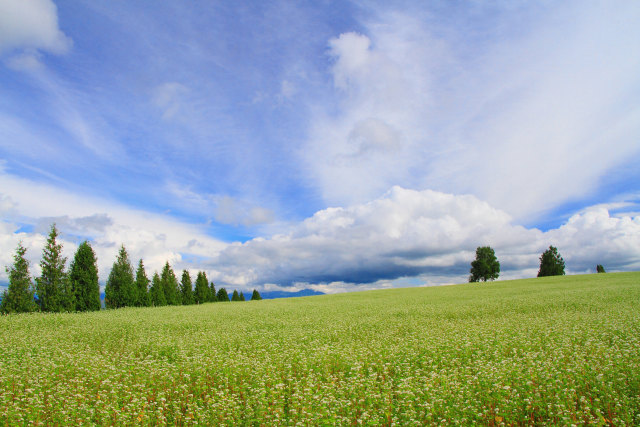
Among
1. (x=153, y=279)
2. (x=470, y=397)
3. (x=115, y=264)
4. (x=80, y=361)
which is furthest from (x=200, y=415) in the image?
(x=115, y=264)

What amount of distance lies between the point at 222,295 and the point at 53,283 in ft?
170

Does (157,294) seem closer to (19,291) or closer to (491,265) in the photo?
(19,291)

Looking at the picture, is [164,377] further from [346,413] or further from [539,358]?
[539,358]

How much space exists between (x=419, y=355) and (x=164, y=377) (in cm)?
815

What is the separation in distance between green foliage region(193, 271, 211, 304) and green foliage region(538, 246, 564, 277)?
320 feet

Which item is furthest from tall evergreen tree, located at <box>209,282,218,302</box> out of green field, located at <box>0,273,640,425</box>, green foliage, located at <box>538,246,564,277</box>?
green foliage, located at <box>538,246,564,277</box>

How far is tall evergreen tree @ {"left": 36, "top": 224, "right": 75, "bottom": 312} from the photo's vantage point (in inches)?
1501

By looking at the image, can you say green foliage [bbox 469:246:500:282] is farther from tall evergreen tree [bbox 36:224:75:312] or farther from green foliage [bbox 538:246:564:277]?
tall evergreen tree [bbox 36:224:75:312]

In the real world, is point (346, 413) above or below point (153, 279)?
below

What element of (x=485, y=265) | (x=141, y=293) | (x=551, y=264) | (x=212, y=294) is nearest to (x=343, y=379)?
(x=141, y=293)

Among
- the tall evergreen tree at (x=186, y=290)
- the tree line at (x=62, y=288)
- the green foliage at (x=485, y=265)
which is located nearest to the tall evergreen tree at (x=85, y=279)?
the tree line at (x=62, y=288)

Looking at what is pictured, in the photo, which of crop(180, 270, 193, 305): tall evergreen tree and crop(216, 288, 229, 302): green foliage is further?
crop(216, 288, 229, 302): green foliage

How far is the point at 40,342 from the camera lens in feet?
49.5

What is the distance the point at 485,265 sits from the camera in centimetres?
9075
